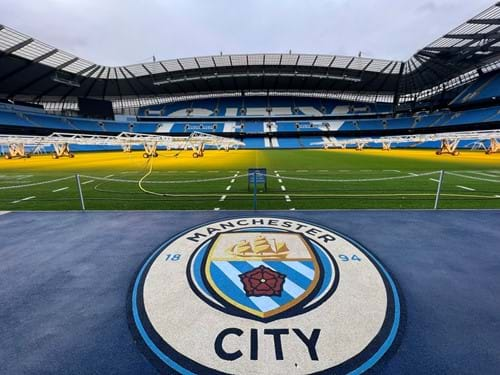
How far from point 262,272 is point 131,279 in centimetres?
228

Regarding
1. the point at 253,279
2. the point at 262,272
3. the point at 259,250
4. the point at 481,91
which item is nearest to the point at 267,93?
the point at 481,91

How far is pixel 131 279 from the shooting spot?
3.79 meters

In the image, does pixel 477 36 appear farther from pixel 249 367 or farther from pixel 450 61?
pixel 249 367

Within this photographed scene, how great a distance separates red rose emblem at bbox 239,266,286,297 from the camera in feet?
11.0

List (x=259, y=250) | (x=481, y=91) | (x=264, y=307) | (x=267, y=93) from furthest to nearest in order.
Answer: (x=267, y=93) → (x=481, y=91) → (x=259, y=250) → (x=264, y=307)

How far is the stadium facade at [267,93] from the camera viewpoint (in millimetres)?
39156

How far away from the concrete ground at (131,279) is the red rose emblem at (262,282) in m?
1.51

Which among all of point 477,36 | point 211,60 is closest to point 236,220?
point 477,36

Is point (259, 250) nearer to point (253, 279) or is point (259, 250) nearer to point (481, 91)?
point (253, 279)

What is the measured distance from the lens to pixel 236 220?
627 cm

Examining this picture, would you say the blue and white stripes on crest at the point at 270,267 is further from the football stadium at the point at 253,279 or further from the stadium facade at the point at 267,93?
the stadium facade at the point at 267,93

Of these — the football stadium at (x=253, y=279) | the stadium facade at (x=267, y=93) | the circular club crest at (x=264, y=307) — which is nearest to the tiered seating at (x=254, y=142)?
the stadium facade at (x=267, y=93)

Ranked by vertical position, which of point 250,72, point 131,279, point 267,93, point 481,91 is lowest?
point 131,279

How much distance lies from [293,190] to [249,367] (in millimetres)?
8955
